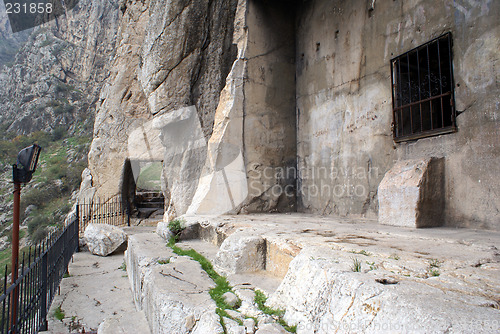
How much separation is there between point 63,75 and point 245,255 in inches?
1811

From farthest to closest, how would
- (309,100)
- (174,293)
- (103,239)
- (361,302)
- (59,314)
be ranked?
(103,239), (309,100), (59,314), (174,293), (361,302)

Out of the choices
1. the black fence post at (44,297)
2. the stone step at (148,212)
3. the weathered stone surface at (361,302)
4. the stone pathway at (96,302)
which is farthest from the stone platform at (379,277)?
the stone step at (148,212)

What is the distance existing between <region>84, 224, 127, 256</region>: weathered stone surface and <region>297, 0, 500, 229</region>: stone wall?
4.60m

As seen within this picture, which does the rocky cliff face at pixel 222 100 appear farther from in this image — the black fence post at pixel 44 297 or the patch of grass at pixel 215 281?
the black fence post at pixel 44 297

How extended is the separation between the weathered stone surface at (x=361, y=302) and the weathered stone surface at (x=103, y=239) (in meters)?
6.40

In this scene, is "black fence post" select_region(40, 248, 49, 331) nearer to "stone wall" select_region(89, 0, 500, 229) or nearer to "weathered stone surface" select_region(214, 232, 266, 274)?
"stone wall" select_region(89, 0, 500, 229)

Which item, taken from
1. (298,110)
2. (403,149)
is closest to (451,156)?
(403,149)

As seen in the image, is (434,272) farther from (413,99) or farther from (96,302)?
(96,302)

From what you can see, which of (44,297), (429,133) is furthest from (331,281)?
(44,297)

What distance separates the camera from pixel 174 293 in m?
2.28

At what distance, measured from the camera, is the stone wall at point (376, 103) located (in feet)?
10.0

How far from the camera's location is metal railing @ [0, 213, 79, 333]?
2.37 metres

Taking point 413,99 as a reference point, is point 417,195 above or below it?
below

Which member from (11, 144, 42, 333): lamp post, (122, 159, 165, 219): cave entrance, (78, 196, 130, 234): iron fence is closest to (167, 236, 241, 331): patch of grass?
(11, 144, 42, 333): lamp post
